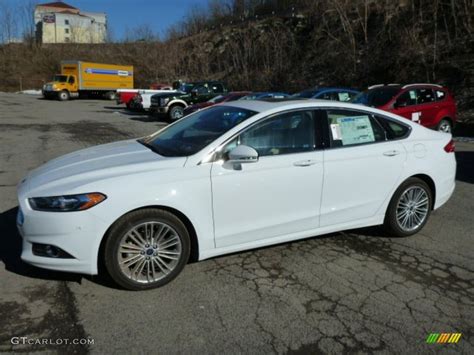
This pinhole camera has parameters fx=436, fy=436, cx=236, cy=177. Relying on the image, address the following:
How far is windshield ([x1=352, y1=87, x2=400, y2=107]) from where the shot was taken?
1173cm

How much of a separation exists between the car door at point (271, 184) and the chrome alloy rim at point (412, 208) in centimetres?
118

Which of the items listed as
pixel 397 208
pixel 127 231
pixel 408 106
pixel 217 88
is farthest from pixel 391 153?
pixel 217 88

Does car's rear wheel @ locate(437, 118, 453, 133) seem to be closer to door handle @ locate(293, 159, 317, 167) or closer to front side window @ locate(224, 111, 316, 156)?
front side window @ locate(224, 111, 316, 156)

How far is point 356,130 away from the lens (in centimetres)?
A: 455

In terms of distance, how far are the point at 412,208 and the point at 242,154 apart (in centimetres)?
236

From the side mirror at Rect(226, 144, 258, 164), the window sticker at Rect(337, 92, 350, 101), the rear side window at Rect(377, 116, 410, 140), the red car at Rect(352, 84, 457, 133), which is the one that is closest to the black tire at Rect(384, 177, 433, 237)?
the rear side window at Rect(377, 116, 410, 140)

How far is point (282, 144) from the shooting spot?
4.14 m

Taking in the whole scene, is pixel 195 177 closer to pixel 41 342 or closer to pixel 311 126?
pixel 311 126

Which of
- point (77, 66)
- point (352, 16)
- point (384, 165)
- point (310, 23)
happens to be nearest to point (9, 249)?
point (384, 165)

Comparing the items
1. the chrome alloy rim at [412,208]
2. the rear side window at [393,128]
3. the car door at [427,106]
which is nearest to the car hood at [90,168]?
the rear side window at [393,128]

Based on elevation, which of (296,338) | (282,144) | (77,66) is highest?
(77,66)

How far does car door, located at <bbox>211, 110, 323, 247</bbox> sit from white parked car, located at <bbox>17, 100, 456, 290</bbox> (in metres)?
0.01

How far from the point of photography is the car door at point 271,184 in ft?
12.5

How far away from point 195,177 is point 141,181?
1.49 ft
